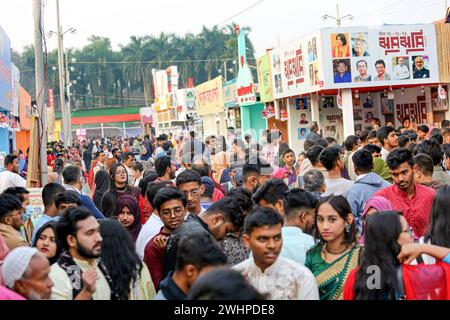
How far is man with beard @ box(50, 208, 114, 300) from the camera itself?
477 cm

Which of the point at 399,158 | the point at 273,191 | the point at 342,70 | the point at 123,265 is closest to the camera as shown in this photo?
the point at 123,265

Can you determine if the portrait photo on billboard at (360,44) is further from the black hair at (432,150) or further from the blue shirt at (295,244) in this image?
the blue shirt at (295,244)

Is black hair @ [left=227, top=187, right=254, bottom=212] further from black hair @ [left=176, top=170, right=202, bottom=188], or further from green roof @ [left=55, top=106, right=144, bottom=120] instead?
green roof @ [left=55, top=106, right=144, bottom=120]

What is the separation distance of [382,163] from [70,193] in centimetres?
403

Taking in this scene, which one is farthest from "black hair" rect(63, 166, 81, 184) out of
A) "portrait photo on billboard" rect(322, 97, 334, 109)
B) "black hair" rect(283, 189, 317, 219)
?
"portrait photo on billboard" rect(322, 97, 334, 109)

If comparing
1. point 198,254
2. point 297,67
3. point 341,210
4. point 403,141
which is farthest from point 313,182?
point 297,67

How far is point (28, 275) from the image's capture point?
4.39 m

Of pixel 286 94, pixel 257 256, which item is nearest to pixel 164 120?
pixel 286 94

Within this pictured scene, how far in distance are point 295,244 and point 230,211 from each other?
0.97m

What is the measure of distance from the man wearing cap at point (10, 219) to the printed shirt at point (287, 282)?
3.08 m

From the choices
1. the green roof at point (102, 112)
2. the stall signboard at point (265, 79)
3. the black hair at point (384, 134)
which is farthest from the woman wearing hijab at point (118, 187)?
the green roof at point (102, 112)

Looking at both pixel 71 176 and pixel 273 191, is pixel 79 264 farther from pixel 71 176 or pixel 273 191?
pixel 71 176

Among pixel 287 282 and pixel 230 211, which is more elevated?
pixel 230 211
